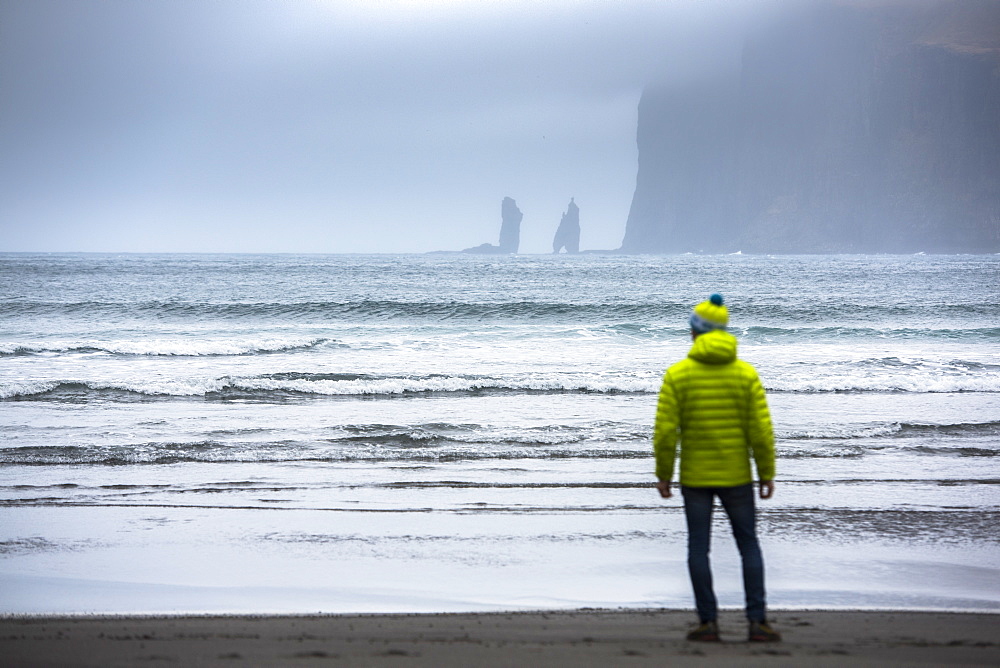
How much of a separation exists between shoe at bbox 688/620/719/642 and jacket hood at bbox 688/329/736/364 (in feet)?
4.27

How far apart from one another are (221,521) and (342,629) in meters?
2.65

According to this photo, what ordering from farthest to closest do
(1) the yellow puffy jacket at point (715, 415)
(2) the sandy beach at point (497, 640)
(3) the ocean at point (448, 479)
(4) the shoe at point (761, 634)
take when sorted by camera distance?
(3) the ocean at point (448, 479)
(4) the shoe at point (761, 634)
(1) the yellow puffy jacket at point (715, 415)
(2) the sandy beach at point (497, 640)

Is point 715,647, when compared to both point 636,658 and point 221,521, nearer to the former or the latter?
point 636,658

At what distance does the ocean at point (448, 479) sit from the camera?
545 centimetres

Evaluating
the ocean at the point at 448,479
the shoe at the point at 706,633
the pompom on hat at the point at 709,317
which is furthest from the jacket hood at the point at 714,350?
the ocean at the point at 448,479

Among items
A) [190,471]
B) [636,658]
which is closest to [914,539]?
[636,658]

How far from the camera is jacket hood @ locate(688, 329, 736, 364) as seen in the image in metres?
4.05

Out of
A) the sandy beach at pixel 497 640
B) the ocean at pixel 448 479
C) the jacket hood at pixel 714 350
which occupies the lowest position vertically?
the ocean at pixel 448 479

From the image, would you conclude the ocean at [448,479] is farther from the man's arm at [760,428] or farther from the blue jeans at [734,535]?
the man's arm at [760,428]

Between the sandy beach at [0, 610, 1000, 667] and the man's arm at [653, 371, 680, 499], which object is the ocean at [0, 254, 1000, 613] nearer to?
the sandy beach at [0, 610, 1000, 667]

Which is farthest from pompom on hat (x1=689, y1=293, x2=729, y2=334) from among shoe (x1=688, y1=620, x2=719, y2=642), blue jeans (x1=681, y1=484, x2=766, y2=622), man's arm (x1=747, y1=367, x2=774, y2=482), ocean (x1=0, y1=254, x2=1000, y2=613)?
ocean (x1=0, y1=254, x2=1000, y2=613)

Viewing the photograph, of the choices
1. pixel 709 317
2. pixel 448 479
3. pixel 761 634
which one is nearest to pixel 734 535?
pixel 761 634

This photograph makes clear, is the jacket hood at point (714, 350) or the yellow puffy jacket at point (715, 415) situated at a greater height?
the jacket hood at point (714, 350)

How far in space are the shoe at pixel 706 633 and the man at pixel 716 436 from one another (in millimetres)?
12
